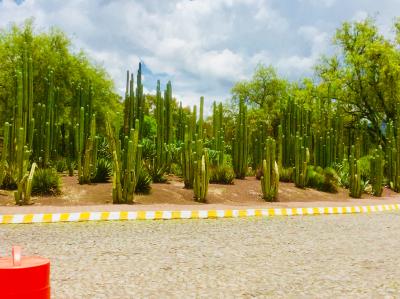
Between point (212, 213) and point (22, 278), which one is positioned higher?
point (22, 278)

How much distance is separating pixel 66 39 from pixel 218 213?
26626 millimetres

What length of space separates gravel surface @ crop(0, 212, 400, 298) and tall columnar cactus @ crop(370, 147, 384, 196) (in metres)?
8.47

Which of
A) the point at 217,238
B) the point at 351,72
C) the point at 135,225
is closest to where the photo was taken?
the point at 217,238

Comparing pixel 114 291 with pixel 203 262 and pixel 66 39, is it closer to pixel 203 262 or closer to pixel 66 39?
pixel 203 262

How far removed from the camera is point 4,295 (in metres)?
3.00

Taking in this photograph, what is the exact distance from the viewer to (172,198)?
1317cm

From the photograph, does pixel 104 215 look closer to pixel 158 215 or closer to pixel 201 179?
pixel 158 215

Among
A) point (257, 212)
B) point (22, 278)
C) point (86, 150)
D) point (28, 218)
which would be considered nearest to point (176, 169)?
point (86, 150)

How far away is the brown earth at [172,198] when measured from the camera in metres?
11.6

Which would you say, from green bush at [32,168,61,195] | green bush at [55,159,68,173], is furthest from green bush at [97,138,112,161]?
green bush at [32,168,61,195]

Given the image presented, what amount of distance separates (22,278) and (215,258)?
3.67m

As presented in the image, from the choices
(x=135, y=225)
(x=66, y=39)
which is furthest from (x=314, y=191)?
(x=66, y=39)

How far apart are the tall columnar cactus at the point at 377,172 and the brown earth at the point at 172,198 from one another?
1874mm

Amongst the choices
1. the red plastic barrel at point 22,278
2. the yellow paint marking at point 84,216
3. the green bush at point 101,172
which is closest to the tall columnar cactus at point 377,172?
the green bush at point 101,172
